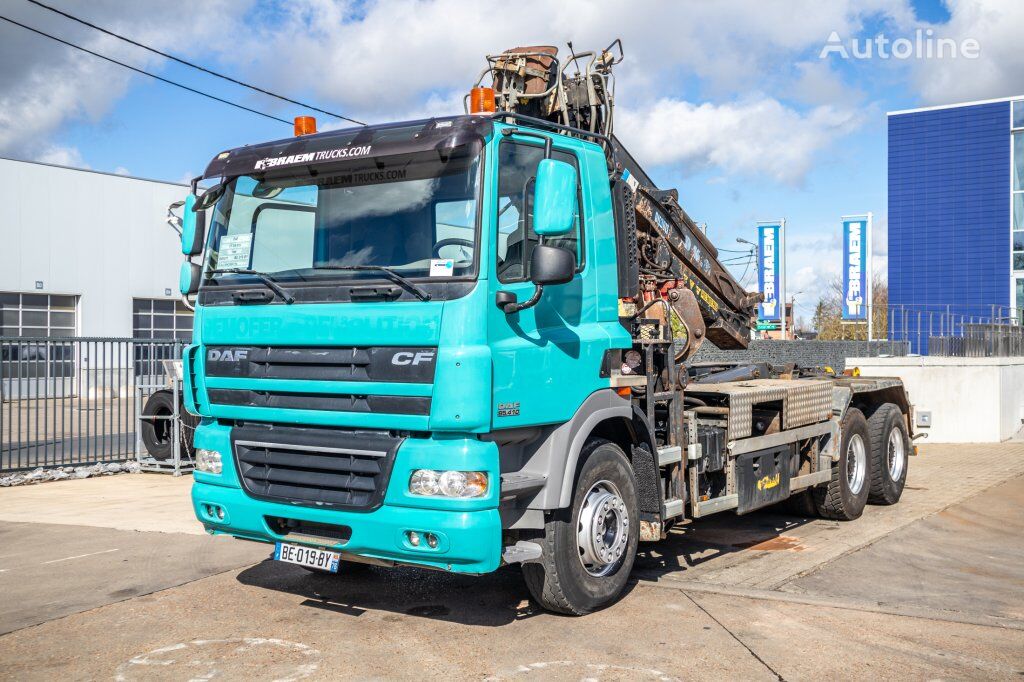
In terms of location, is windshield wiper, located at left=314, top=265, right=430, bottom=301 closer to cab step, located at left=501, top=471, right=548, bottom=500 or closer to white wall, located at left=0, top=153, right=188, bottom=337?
cab step, located at left=501, top=471, right=548, bottom=500

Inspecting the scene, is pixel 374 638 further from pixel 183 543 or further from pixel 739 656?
pixel 183 543

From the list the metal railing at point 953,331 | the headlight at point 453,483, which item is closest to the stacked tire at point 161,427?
the headlight at point 453,483

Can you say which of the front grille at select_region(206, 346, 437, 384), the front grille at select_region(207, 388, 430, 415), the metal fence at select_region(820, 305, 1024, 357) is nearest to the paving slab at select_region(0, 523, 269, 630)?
the front grille at select_region(207, 388, 430, 415)

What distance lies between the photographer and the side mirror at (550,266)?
211 inches

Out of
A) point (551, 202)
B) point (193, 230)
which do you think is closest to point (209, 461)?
point (193, 230)

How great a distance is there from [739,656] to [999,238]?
32.1m

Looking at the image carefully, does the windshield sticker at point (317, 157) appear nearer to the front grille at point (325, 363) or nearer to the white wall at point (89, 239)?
the front grille at point (325, 363)

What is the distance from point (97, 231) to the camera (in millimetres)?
31328

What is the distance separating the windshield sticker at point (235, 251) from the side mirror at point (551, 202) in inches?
75.4

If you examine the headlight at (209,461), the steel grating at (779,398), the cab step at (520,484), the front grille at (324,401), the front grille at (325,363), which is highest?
the front grille at (325,363)

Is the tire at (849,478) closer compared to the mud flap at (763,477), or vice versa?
the mud flap at (763,477)

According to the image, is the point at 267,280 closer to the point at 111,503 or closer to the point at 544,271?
the point at 544,271

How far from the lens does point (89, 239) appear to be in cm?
3111

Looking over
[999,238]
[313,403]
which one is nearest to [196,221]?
[313,403]
